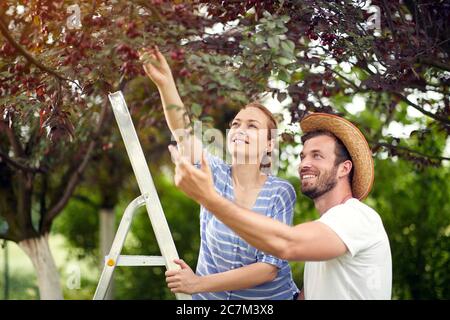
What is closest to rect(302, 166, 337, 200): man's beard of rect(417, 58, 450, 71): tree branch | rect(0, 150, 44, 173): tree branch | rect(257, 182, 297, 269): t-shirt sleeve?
rect(257, 182, 297, 269): t-shirt sleeve

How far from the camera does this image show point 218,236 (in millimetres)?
3016

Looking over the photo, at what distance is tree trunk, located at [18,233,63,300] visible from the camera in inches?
216

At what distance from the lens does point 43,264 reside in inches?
218

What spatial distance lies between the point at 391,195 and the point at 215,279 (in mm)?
5829

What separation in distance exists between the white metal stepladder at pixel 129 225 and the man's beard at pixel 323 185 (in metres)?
0.61

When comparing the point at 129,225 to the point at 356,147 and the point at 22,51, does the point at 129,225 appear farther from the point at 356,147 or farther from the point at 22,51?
the point at 356,147

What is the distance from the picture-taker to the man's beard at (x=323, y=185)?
2.90m

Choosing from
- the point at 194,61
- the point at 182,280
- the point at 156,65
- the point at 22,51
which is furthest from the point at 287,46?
the point at 22,51

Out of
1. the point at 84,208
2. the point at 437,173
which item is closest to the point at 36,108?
the point at 437,173

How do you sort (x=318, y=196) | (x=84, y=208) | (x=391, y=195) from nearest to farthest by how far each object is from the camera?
1. (x=318, y=196)
2. (x=391, y=195)
3. (x=84, y=208)

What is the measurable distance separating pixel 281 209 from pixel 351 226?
389 millimetres

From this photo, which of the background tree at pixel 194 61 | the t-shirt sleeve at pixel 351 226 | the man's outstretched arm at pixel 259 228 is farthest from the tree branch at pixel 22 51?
the t-shirt sleeve at pixel 351 226

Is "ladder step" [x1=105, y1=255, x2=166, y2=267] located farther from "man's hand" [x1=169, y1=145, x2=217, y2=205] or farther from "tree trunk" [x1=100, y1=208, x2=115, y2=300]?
"tree trunk" [x1=100, y1=208, x2=115, y2=300]

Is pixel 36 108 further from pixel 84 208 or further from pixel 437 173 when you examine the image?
pixel 84 208
